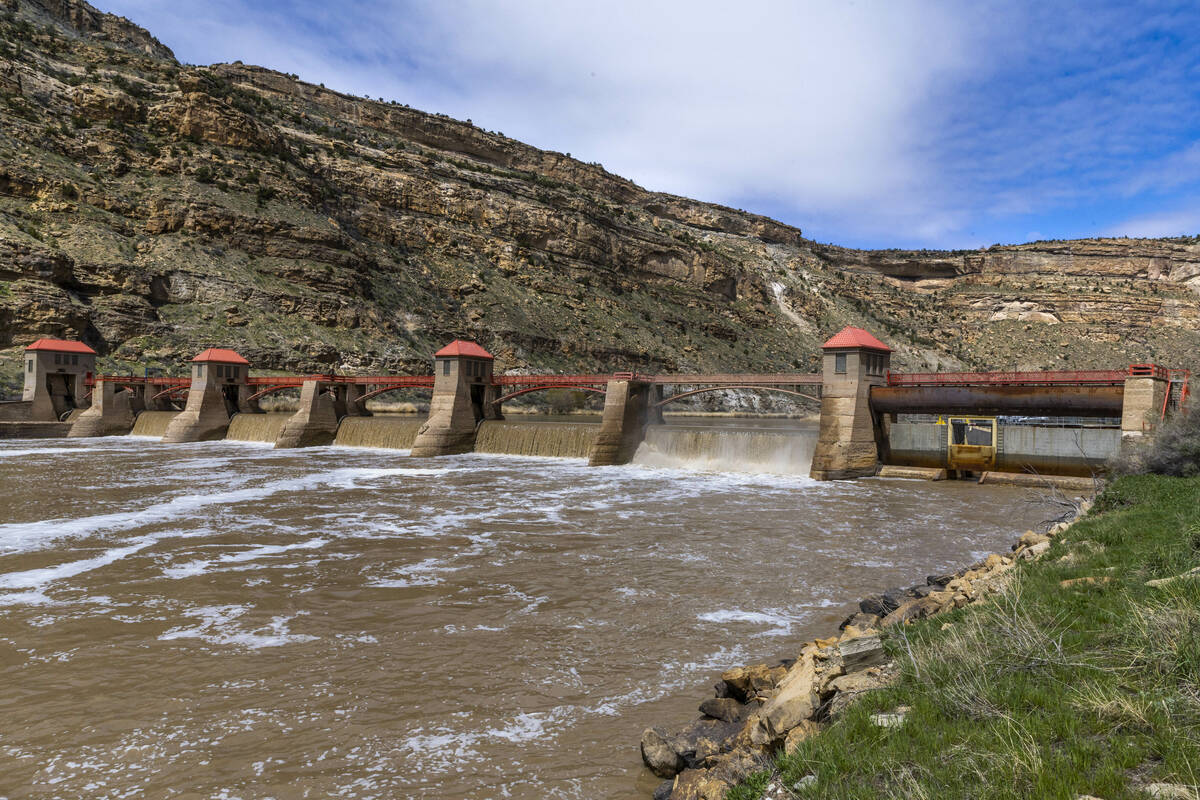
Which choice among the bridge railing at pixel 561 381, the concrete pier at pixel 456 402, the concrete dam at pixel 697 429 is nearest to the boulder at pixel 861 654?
the concrete dam at pixel 697 429

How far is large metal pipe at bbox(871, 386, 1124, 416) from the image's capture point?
2462cm

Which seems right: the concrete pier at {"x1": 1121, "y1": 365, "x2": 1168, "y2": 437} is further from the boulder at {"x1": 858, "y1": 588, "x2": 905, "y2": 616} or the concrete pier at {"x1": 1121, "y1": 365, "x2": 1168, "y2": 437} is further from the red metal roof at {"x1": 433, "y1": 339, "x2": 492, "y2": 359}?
the red metal roof at {"x1": 433, "y1": 339, "x2": 492, "y2": 359}

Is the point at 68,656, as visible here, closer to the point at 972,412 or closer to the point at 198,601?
the point at 198,601

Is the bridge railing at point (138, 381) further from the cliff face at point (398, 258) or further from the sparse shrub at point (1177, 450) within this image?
the sparse shrub at point (1177, 450)

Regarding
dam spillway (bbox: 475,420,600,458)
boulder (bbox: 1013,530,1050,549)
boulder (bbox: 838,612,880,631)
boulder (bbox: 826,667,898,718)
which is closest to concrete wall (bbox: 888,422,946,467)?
dam spillway (bbox: 475,420,600,458)

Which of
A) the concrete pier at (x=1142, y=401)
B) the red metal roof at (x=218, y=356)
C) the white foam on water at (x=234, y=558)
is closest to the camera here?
the white foam on water at (x=234, y=558)

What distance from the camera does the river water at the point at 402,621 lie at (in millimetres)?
6449

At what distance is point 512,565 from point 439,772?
782 centimetres

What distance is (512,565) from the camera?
14039 mm

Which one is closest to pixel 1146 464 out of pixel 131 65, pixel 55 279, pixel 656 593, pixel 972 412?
pixel 972 412

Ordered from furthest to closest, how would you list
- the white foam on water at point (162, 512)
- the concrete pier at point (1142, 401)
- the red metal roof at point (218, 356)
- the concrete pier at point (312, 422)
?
the red metal roof at point (218, 356)
the concrete pier at point (312, 422)
the concrete pier at point (1142, 401)
the white foam on water at point (162, 512)

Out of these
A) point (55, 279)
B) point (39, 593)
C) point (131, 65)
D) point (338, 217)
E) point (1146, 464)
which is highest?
point (131, 65)

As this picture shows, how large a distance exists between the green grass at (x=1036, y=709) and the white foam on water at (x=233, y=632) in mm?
7805

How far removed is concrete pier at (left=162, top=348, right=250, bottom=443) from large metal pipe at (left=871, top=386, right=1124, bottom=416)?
43.4 m
